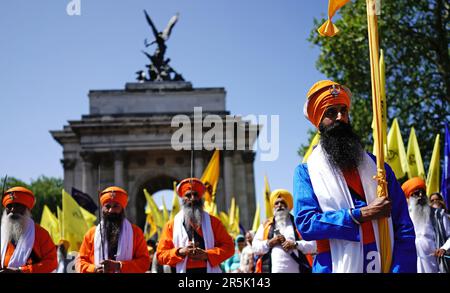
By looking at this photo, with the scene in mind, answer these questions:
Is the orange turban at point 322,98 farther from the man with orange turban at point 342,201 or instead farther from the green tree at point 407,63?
the green tree at point 407,63

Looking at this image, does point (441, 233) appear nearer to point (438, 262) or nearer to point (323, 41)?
point (438, 262)

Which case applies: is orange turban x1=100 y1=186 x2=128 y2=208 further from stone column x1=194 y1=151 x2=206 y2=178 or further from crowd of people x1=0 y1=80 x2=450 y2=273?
stone column x1=194 y1=151 x2=206 y2=178

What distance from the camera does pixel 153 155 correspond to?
40656mm

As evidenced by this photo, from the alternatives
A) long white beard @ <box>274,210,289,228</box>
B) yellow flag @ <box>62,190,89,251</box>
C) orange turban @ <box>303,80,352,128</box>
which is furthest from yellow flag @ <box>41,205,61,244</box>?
orange turban @ <box>303,80,352,128</box>

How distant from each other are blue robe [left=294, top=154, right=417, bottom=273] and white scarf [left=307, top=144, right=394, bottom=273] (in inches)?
1.5

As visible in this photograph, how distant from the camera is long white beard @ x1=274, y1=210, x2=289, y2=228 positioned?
8.27 metres

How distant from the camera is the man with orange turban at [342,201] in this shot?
364 centimetres

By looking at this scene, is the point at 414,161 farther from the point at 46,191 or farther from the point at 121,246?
the point at 46,191

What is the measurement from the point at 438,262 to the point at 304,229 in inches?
196

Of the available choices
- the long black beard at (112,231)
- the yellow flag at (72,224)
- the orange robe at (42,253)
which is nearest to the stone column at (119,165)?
the yellow flag at (72,224)

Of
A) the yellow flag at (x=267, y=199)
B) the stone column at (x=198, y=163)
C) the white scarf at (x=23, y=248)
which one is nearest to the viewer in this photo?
the white scarf at (x=23, y=248)

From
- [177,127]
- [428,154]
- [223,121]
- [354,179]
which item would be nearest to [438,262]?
[354,179]

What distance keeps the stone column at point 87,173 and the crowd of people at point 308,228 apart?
28.5 meters
